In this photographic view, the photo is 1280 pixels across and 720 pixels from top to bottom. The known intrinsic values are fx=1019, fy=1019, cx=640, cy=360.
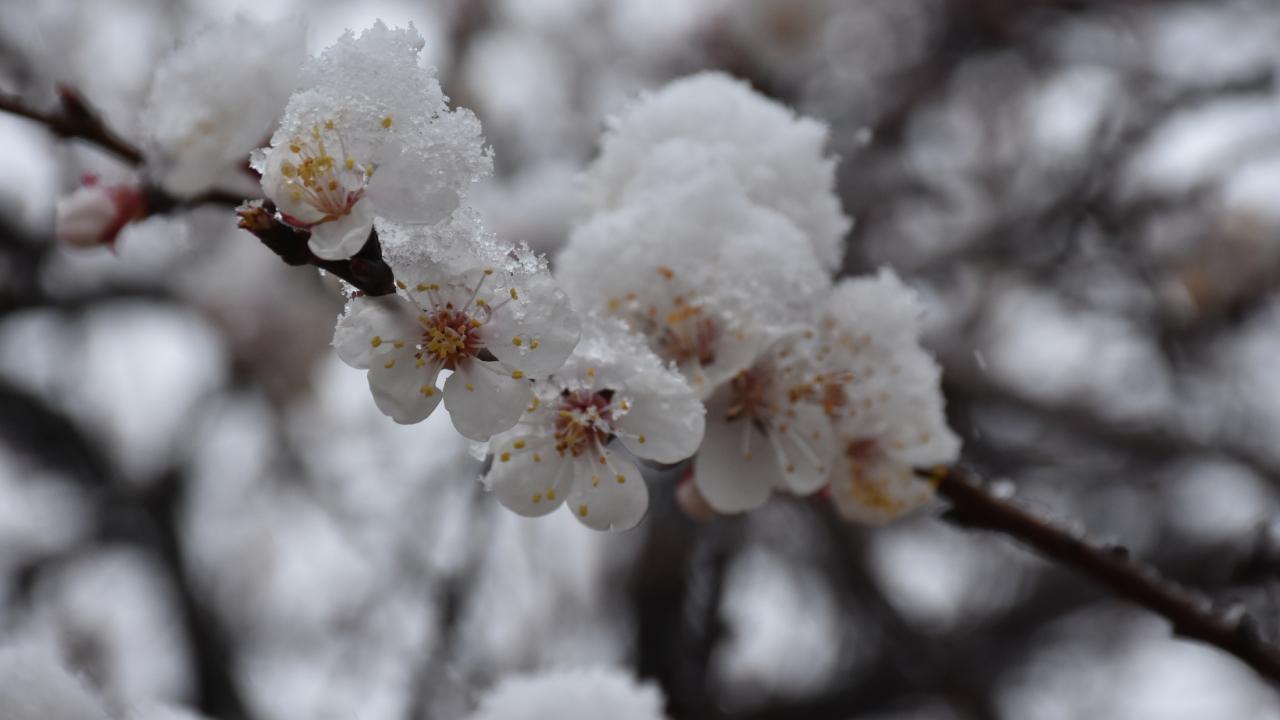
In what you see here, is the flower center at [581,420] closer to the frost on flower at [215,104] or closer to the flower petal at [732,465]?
the flower petal at [732,465]

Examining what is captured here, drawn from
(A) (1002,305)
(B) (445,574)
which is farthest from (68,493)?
(A) (1002,305)

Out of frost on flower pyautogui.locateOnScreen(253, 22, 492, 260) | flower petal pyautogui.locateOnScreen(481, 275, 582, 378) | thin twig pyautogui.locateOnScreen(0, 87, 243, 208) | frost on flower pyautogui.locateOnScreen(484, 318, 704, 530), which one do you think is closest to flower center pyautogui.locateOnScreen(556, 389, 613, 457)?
frost on flower pyautogui.locateOnScreen(484, 318, 704, 530)

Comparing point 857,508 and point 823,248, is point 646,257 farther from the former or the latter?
point 857,508

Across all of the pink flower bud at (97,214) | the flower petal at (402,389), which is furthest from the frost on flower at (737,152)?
the pink flower bud at (97,214)

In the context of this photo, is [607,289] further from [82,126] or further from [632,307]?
[82,126]

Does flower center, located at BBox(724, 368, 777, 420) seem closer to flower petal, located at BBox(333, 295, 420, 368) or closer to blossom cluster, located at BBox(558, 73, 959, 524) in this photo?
blossom cluster, located at BBox(558, 73, 959, 524)

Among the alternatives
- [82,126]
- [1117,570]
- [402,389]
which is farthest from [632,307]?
[1117,570]

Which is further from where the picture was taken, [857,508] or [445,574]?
[445,574]
